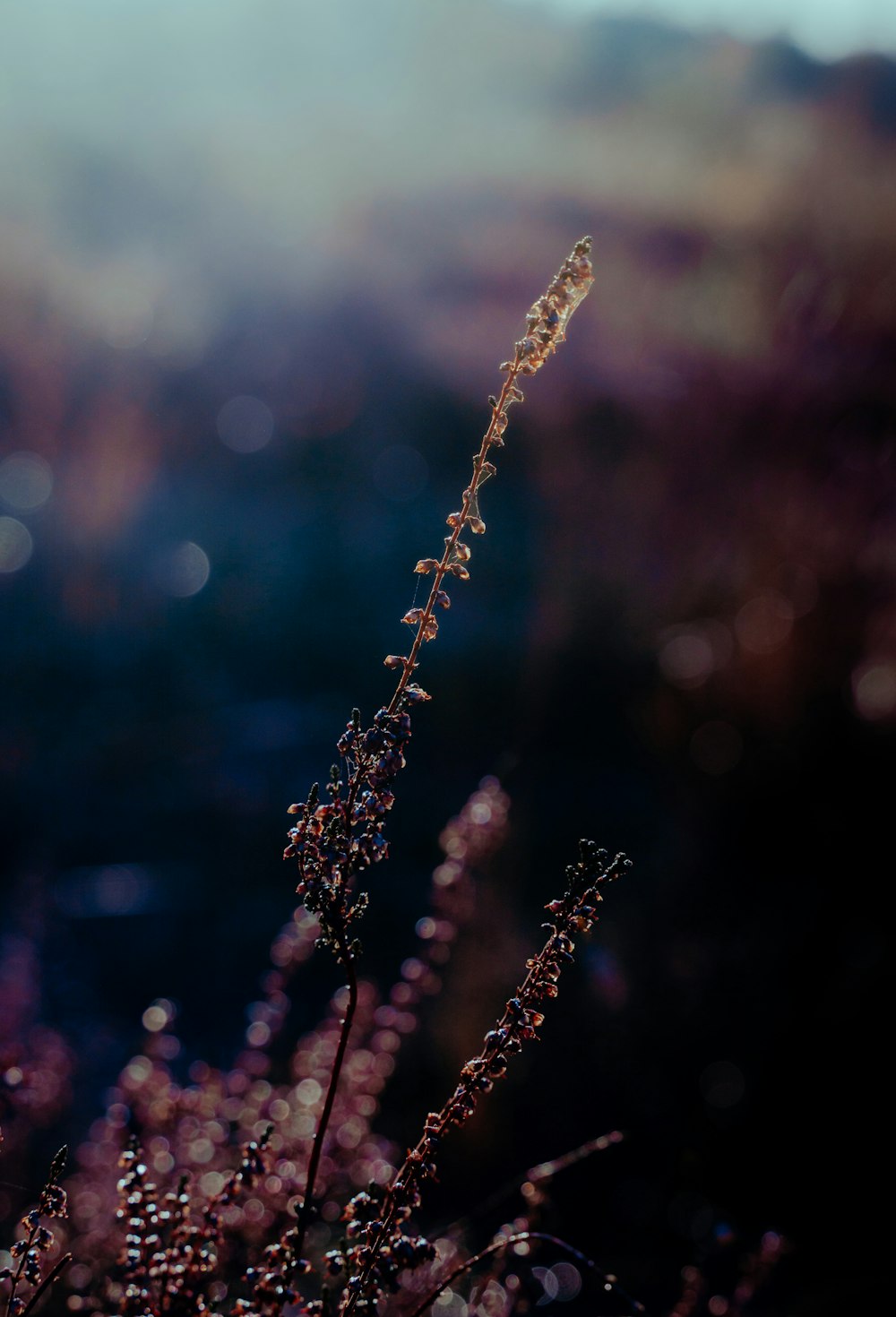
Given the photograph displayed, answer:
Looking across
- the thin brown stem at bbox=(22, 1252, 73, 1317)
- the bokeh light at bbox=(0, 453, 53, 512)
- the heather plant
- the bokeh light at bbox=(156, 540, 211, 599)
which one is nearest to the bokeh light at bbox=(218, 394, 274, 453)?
the bokeh light at bbox=(156, 540, 211, 599)

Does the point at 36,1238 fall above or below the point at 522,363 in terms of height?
below

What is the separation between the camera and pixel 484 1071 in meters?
0.84

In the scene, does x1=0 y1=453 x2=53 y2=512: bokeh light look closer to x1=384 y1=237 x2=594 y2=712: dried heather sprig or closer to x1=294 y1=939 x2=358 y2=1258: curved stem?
x1=384 y1=237 x2=594 y2=712: dried heather sprig

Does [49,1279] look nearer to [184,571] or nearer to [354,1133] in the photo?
[354,1133]

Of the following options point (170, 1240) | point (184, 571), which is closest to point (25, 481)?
point (184, 571)

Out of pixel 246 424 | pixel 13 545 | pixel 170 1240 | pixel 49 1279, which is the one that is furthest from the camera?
pixel 246 424

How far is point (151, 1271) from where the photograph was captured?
92cm

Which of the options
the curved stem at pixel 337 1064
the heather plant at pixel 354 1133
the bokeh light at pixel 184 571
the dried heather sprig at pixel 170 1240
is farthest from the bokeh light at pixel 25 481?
the curved stem at pixel 337 1064

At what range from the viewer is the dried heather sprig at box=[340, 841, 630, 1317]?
32.8 inches

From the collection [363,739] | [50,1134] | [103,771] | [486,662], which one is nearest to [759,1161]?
[50,1134]

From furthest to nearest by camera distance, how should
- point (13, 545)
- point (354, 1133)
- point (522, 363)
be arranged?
1. point (13, 545)
2. point (354, 1133)
3. point (522, 363)

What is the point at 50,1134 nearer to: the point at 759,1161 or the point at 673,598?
the point at 759,1161

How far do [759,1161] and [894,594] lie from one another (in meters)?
2.30

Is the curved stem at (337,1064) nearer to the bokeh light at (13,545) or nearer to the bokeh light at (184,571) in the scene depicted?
the bokeh light at (184,571)
